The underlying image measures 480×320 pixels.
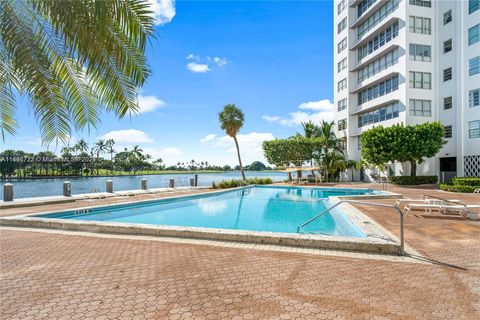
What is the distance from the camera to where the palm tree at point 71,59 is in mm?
3760

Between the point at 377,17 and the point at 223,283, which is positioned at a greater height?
the point at 377,17

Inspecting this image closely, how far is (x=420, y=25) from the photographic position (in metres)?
31.3

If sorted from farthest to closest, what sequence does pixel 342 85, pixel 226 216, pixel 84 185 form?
pixel 84 185 < pixel 342 85 < pixel 226 216

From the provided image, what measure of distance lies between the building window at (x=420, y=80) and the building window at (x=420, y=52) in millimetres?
1667

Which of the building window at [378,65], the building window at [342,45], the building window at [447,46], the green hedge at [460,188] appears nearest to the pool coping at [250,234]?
the green hedge at [460,188]

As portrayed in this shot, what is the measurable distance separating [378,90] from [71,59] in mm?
38609

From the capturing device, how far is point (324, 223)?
12.6 m

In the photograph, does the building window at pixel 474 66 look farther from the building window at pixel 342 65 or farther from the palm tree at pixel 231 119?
the palm tree at pixel 231 119

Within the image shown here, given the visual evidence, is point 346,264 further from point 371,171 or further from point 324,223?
point 371,171

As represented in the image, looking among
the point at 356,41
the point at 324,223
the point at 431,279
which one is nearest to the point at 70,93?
the point at 431,279

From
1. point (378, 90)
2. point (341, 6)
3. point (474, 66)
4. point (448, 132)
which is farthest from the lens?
point (341, 6)

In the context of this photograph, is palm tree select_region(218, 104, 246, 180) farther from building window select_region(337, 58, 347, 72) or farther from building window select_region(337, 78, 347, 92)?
building window select_region(337, 58, 347, 72)

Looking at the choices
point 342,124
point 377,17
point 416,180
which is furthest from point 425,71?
point 342,124

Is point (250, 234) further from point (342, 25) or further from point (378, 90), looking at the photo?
point (342, 25)
